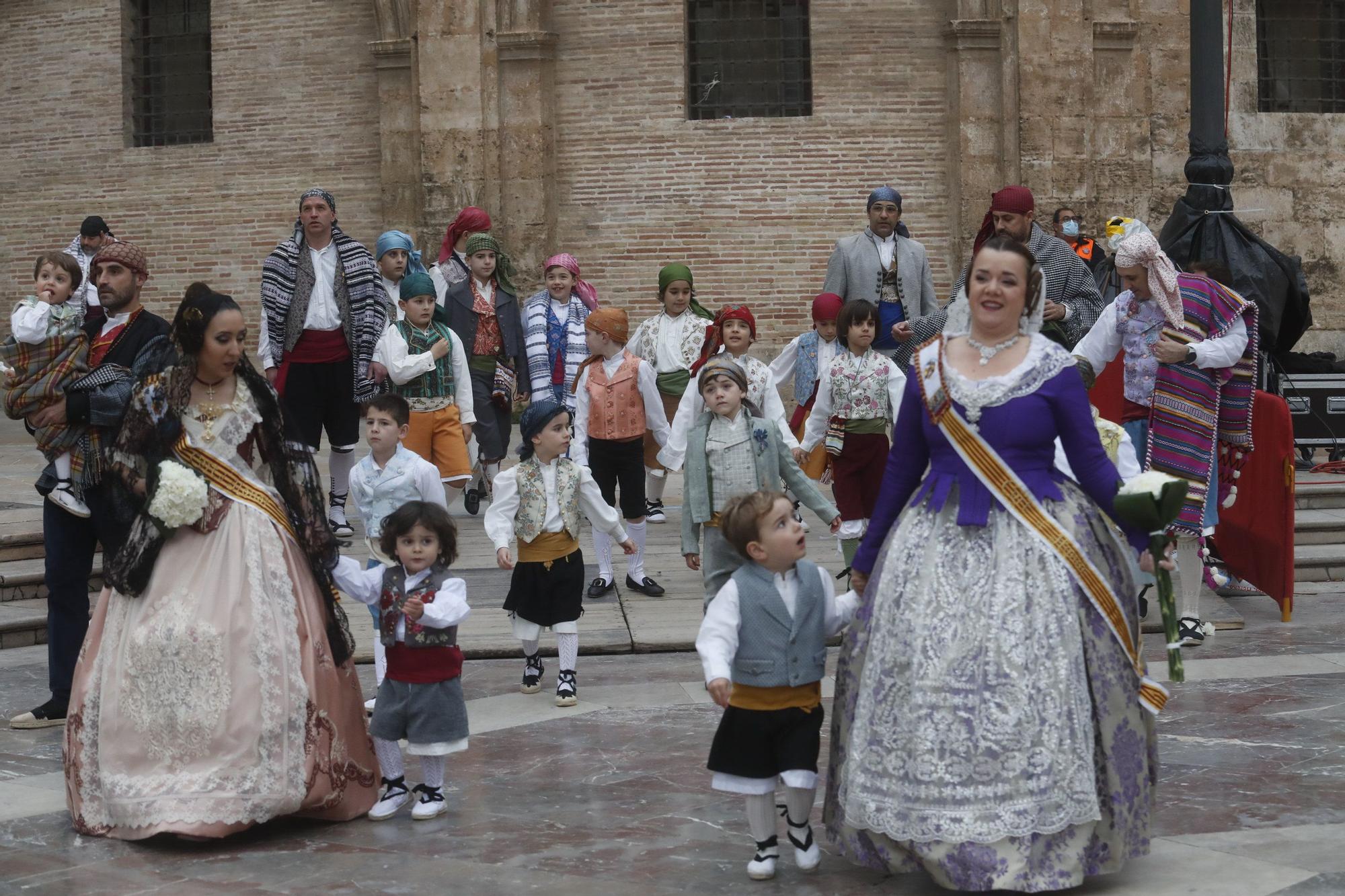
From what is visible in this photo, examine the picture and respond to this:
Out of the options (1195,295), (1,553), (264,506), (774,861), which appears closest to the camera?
(774,861)

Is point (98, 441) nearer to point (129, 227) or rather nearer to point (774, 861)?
point (774, 861)

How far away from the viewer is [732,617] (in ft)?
16.9

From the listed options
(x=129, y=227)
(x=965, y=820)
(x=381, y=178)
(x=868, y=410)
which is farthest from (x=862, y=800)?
(x=129, y=227)

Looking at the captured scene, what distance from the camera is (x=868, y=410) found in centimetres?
922

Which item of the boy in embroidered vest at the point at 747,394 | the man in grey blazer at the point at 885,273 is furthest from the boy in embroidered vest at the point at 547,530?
the man in grey blazer at the point at 885,273

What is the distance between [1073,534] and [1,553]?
22.9ft

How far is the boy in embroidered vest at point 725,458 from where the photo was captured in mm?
7715

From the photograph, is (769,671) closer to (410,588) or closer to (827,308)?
(410,588)

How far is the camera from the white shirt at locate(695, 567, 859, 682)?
504cm

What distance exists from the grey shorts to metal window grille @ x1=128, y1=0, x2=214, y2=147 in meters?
14.7

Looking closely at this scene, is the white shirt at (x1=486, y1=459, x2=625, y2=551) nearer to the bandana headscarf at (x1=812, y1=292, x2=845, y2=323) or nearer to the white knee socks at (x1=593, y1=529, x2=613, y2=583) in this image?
the white knee socks at (x1=593, y1=529, x2=613, y2=583)

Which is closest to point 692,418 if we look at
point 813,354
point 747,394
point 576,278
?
point 747,394

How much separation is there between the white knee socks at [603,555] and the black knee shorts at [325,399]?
5.74ft

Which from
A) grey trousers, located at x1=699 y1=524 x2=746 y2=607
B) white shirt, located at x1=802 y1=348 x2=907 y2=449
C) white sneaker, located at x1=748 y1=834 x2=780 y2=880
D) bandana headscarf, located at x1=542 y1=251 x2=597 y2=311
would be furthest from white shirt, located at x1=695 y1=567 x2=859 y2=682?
bandana headscarf, located at x1=542 y1=251 x2=597 y2=311
